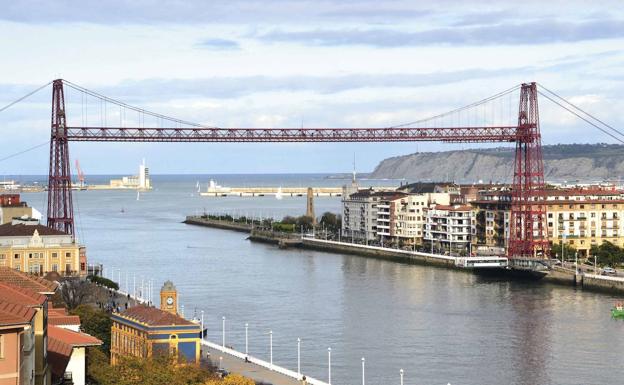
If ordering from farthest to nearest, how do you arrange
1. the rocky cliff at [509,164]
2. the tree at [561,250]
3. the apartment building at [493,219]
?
1. the rocky cliff at [509,164]
2. the apartment building at [493,219]
3. the tree at [561,250]

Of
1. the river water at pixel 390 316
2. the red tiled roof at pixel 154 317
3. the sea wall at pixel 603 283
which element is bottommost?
the river water at pixel 390 316

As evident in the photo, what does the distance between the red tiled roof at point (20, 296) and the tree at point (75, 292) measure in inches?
520

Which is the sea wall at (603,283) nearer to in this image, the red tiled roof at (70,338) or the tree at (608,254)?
the tree at (608,254)

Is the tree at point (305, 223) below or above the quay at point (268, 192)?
below

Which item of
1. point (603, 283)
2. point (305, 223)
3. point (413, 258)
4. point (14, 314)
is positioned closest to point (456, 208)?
point (413, 258)

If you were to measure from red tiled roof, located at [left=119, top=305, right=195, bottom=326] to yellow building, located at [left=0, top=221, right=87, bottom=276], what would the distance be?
33.1ft

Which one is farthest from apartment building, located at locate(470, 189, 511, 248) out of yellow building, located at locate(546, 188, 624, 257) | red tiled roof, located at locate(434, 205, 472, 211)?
yellow building, located at locate(546, 188, 624, 257)

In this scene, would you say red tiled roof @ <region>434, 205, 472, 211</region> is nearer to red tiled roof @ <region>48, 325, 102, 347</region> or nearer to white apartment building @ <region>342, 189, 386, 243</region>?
white apartment building @ <region>342, 189, 386, 243</region>

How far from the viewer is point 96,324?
15883 mm

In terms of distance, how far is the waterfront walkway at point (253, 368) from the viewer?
1387cm

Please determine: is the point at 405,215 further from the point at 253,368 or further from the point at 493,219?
the point at 253,368

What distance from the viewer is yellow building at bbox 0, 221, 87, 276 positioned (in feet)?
83.0

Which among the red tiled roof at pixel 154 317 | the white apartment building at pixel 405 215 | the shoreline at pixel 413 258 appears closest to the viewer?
the red tiled roof at pixel 154 317

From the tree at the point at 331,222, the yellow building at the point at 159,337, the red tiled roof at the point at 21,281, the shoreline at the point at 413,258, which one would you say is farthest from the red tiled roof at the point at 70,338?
the tree at the point at 331,222
